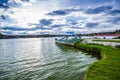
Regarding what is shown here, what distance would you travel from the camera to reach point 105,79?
41.0 feet

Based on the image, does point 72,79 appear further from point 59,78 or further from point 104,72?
point 104,72

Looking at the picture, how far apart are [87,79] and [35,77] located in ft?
24.0

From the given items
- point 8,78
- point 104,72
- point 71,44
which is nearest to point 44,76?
point 8,78

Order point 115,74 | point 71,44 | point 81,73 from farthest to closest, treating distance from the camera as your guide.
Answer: point 71,44 < point 81,73 < point 115,74

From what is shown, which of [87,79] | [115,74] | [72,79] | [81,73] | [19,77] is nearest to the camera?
[87,79]

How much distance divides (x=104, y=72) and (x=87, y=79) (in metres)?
2.72

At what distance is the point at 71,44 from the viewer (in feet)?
207

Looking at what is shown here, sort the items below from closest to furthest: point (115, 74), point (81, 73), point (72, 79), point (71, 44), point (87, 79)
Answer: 1. point (87, 79)
2. point (115, 74)
3. point (72, 79)
4. point (81, 73)
5. point (71, 44)

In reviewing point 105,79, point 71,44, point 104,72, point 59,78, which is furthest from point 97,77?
point 71,44

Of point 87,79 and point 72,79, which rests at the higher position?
point 87,79

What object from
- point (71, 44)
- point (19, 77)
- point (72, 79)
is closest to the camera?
point (72, 79)

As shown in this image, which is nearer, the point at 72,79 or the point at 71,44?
the point at 72,79

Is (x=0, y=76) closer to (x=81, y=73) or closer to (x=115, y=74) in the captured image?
(x=81, y=73)

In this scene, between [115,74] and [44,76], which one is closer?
[115,74]
